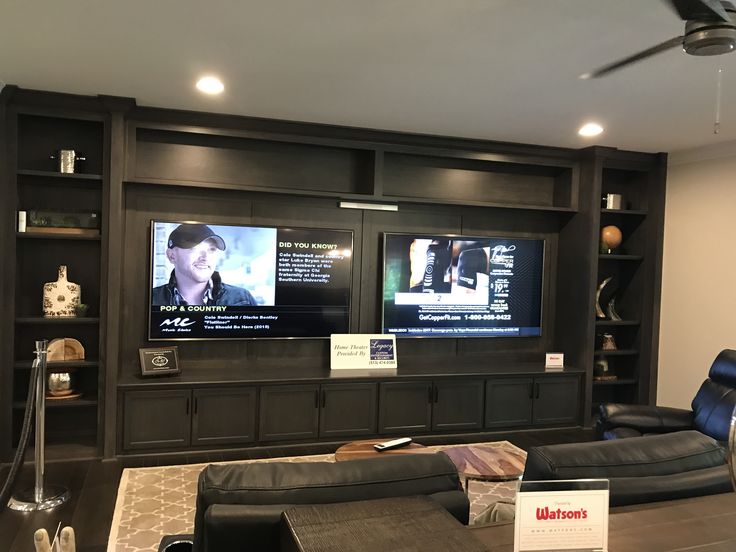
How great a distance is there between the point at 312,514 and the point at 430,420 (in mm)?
3709

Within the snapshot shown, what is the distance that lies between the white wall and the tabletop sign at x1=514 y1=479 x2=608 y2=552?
4.52 meters

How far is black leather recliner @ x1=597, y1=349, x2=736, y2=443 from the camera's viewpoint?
385cm

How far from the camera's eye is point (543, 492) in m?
1.35

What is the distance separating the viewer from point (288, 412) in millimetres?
4629

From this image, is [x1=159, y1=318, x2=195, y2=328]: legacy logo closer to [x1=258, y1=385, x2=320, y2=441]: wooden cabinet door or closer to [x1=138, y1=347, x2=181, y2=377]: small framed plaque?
[x1=138, y1=347, x2=181, y2=377]: small framed plaque

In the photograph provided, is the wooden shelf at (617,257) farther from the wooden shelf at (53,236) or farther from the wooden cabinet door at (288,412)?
the wooden shelf at (53,236)

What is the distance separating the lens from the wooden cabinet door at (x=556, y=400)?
5.31 metres

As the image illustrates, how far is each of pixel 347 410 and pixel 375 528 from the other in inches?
136

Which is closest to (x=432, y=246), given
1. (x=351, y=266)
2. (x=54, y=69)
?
(x=351, y=266)

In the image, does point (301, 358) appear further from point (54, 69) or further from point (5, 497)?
point (54, 69)

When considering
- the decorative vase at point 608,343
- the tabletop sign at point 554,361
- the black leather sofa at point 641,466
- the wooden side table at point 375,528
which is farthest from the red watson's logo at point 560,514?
the decorative vase at point 608,343

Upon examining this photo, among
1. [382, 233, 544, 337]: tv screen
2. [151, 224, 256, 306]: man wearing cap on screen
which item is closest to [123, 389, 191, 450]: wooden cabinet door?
[151, 224, 256, 306]: man wearing cap on screen

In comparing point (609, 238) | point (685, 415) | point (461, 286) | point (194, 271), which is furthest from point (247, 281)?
point (609, 238)

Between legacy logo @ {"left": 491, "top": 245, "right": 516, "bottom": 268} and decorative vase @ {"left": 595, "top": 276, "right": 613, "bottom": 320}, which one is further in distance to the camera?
decorative vase @ {"left": 595, "top": 276, "right": 613, "bottom": 320}
